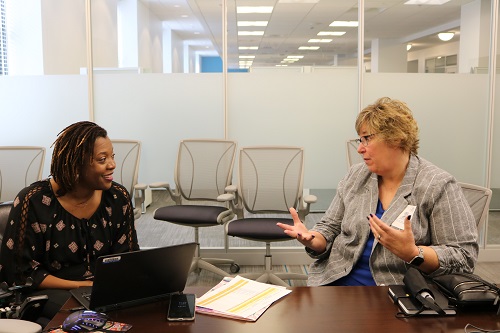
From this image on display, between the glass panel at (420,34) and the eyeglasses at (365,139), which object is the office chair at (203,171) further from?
the eyeglasses at (365,139)

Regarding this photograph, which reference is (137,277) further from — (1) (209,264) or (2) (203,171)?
(2) (203,171)

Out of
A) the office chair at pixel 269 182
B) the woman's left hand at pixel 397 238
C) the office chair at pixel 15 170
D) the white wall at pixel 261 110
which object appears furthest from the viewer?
the white wall at pixel 261 110

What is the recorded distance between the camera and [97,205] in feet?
6.63

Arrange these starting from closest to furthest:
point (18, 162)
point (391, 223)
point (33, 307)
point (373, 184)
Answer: point (33, 307) < point (391, 223) < point (373, 184) < point (18, 162)

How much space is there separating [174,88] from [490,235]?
124 inches

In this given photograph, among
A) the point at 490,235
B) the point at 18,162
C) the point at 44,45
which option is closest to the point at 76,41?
the point at 44,45

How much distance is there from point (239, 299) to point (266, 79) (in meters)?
3.15

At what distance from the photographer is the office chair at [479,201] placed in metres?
2.20

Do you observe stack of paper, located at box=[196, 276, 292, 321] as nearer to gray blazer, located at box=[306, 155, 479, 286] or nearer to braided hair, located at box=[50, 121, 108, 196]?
gray blazer, located at box=[306, 155, 479, 286]

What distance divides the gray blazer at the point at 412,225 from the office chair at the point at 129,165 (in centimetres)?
223

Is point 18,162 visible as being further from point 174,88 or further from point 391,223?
point 391,223

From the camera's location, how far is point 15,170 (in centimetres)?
413

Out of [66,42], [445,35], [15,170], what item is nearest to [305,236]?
[15,170]

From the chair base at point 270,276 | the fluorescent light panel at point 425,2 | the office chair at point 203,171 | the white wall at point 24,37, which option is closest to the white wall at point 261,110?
the white wall at point 24,37
